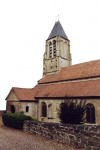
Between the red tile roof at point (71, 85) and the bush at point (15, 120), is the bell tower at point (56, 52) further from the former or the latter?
the bush at point (15, 120)

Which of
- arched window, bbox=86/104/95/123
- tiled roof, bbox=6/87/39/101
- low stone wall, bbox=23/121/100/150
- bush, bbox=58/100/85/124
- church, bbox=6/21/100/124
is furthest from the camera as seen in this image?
tiled roof, bbox=6/87/39/101

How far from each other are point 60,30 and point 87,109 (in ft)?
72.7

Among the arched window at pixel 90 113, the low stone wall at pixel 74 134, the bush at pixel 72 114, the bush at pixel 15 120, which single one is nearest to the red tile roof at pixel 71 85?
the arched window at pixel 90 113

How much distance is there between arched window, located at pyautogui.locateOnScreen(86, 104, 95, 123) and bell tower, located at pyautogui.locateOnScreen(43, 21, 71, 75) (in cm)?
1345

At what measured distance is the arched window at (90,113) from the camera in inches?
776

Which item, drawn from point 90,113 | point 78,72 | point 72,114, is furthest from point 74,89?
point 72,114

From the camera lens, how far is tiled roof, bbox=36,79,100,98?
68.3ft

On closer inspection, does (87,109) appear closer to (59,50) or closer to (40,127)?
(40,127)

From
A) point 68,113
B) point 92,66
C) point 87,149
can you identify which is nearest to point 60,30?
point 92,66

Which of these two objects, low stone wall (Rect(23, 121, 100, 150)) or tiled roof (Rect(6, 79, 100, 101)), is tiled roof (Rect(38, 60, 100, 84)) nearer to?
tiled roof (Rect(6, 79, 100, 101))

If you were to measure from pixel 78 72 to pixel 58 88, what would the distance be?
14.4ft

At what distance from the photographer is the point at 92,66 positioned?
26.6 meters

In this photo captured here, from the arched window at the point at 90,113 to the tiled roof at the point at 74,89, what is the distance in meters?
1.40

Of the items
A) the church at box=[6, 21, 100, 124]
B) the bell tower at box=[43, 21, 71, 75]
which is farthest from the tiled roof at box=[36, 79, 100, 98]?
the bell tower at box=[43, 21, 71, 75]
